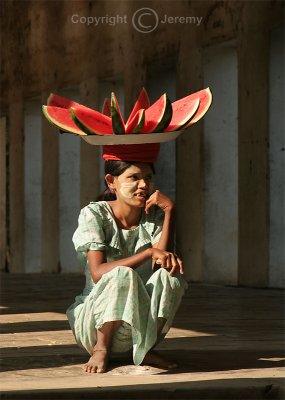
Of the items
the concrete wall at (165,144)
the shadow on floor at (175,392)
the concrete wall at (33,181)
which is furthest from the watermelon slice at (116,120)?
the concrete wall at (33,181)

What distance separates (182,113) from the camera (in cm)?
623

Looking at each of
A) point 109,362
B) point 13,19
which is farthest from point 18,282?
point 109,362

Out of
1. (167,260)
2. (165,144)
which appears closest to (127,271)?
(167,260)

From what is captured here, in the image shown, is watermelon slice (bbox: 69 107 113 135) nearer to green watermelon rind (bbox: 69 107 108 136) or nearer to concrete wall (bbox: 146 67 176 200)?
green watermelon rind (bbox: 69 107 108 136)

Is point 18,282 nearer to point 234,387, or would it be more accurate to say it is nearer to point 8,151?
point 8,151

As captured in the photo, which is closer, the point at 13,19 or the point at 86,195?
the point at 86,195

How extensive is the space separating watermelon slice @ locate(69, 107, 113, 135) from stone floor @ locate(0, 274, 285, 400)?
4.06 ft

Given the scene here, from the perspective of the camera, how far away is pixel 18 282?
1698cm

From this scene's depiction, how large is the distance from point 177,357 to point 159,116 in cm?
154

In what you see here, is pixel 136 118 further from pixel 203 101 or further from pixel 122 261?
pixel 122 261

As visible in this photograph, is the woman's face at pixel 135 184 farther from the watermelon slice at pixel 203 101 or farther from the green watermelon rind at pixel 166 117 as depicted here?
the watermelon slice at pixel 203 101

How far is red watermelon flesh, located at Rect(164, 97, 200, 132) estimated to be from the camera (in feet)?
20.1

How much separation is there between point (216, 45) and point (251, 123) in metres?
1.52

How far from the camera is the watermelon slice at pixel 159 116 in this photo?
6020 millimetres
